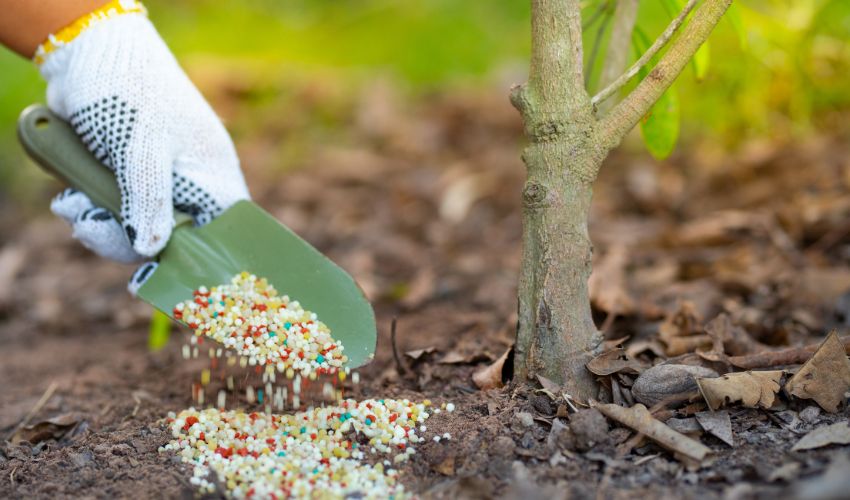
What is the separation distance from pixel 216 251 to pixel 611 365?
919 millimetres

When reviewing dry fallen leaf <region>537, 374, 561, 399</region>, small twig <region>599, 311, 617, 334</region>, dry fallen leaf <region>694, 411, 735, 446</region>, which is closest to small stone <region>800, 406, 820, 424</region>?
dry fallen leaf <region>694, 411, 735, 446</region>

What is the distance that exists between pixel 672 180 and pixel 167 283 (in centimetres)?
221

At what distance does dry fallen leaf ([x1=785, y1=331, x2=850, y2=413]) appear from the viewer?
4.57 feet

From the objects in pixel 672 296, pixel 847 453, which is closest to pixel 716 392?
pixel 847 453

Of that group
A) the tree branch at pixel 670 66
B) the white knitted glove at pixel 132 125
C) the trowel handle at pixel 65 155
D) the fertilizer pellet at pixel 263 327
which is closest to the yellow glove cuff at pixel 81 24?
the white knitted glove at pixel 132 125

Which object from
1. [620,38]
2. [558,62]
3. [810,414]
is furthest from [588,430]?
[620,38]

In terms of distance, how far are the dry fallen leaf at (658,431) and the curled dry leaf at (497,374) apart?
0.71 feet

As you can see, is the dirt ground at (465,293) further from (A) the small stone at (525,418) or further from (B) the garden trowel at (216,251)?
(B) the garden trowel at (216,251)

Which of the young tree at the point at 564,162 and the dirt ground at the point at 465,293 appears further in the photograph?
the young tree at the point at 564,162

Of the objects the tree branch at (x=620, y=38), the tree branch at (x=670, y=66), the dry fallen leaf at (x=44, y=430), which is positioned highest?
the tree branch at (x=620, y=38)

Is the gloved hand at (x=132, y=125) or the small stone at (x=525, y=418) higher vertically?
the gloved hand at (x=132, y=125)

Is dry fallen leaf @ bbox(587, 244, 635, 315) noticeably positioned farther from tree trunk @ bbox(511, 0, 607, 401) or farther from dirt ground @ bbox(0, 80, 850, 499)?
tree trunk @ bbox(511, 0, 607, 401)

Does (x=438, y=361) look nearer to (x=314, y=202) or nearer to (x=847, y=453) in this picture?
(x=847, y=453)

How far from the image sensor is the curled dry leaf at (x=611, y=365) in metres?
1.45
